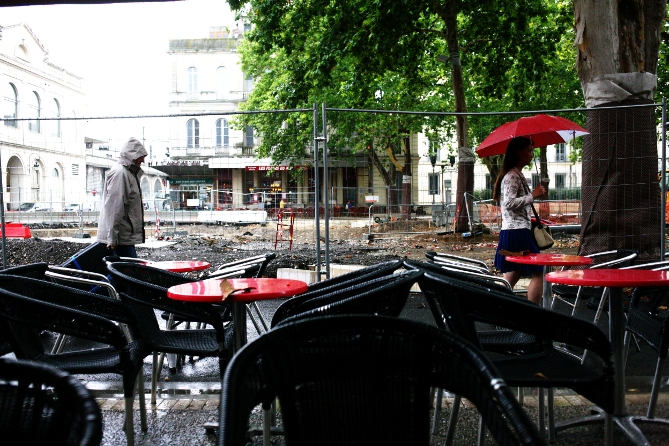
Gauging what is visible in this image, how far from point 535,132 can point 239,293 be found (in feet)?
14.4

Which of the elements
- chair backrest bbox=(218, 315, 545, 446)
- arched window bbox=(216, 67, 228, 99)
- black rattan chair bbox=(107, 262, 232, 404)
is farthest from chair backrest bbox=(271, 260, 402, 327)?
arched window bbox=(216, 67, 228, 99)

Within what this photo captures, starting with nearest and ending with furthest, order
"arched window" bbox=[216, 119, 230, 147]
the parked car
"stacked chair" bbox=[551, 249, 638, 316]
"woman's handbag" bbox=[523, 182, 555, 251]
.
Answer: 1. "stacked chair" bbox=[551, 249, 638, 316]
2. "woman's handbag" bbox=[523, 182, 555, 251]
3. "arched window" bbox=[216, 119, 230, 147]
4. the parked car

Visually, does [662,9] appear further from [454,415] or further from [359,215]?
[454,415]

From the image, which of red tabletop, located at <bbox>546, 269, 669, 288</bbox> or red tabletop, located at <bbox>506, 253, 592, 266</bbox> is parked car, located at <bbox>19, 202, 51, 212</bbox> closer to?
red tabletop, located at <bbox>506, 253, 592, 266</bbox>

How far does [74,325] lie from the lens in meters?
3.00

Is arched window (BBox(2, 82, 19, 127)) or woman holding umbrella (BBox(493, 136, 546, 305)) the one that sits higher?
arched window (BBox(2, 82, 19, 127))

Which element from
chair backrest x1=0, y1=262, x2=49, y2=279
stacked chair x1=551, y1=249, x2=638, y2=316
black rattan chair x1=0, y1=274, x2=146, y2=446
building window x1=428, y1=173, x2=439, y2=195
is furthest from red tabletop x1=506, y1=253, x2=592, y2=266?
building window x1=428, y1=173, x2=439, y2=195

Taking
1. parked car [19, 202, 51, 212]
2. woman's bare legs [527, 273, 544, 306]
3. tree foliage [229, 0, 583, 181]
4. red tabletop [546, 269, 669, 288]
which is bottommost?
woman's bare legs [527, 273, 544, 306]

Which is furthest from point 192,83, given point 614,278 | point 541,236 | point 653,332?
point 614,278

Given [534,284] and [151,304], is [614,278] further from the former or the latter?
[151,304]

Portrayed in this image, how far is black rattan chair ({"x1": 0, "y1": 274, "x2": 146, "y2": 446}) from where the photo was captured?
2977mm

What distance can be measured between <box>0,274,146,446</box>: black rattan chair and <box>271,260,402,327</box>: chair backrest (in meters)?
0.78

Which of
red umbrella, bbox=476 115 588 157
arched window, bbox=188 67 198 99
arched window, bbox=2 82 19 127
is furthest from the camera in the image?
arched window, bbox=188 67 198 99

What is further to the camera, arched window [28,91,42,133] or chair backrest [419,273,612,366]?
arched window [28,91,42,133]
